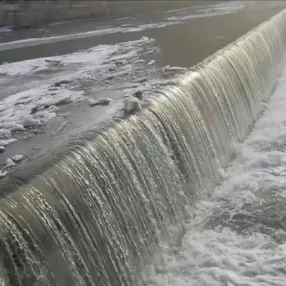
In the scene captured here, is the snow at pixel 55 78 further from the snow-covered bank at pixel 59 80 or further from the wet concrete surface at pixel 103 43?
the wet concrete surface at pixel 103 43

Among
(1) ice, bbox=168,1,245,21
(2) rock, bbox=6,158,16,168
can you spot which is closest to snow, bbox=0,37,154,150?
(2) rock, bbox=6,158,16,168

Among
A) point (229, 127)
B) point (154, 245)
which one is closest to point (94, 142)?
point (154, 245)

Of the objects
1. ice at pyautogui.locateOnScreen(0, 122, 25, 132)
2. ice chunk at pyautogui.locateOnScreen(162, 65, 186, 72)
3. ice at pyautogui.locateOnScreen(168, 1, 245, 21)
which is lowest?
A: ice at pyautogui.locateOnScreen(168, 1, 245, 21)

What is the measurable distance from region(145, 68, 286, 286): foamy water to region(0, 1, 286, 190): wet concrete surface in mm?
1292

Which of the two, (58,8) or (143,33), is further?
(58,8)

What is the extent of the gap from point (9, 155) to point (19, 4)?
1724 cm

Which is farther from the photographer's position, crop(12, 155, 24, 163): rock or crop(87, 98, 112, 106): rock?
crop(87, 98, 112, 106): rock

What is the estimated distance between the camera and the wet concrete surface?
4.42m

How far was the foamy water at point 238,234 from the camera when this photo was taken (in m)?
4.00

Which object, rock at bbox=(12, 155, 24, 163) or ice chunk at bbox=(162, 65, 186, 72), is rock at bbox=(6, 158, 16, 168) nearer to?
rock at bbox=(12, 155, 24, 163)

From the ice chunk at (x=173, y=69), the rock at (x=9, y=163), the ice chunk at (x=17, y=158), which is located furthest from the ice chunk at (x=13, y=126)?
the ice chunk at (x=173, y=69)

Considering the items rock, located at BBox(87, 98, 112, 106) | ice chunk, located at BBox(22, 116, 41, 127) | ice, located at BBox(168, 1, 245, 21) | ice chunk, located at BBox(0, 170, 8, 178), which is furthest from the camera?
ice, located at BBox(168, 1, 245, 21)

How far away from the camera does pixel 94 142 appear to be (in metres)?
4.05

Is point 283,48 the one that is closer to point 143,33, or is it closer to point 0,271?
point 143,33
